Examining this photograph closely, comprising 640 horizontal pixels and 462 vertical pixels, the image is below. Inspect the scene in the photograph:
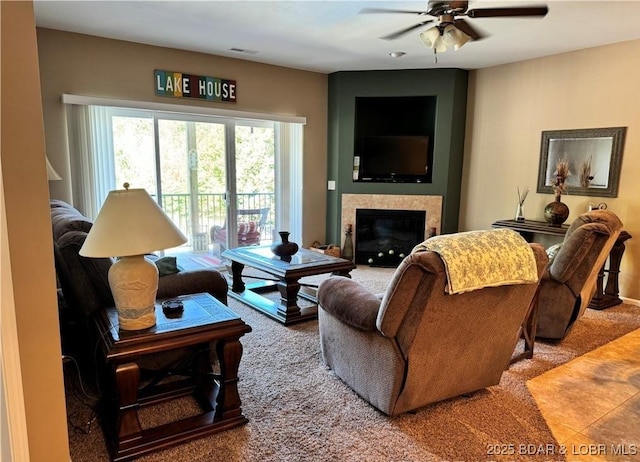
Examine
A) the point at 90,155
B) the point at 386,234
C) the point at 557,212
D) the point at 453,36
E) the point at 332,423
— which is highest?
the point at 453,36

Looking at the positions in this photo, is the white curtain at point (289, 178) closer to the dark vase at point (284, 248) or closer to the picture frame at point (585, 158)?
the dark vase at point (284, 248)

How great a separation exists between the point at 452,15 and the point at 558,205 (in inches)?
93.6

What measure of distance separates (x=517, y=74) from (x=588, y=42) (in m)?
0.91

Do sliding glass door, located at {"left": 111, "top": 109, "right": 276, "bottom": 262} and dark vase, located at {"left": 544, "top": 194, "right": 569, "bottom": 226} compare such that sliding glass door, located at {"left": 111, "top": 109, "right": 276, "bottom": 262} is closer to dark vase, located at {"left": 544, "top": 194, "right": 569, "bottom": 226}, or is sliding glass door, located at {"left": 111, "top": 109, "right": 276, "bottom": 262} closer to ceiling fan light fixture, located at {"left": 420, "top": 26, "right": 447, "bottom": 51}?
ceiling fan light fixture, located at {"left": 420, "top": 26, "right": 447, "bottom": 51}

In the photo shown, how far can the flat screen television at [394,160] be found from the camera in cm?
567

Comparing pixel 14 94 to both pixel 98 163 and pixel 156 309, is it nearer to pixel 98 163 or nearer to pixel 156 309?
pixel 156 309

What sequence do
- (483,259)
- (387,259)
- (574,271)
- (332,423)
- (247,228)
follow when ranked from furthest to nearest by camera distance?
(387,259)
(247,228)
(574,271)
(332,423)
(483,259)

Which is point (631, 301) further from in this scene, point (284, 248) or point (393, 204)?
point (284, 248)

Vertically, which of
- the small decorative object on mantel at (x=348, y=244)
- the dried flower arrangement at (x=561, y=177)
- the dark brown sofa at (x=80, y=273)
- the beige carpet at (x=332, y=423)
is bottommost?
the beige carpet at (x=332, y=423)

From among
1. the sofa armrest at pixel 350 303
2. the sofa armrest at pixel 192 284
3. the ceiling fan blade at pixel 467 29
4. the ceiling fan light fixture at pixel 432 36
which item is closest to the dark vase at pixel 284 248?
the sofa armrest at pixel 192 284

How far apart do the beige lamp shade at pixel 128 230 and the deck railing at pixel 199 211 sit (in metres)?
3.15

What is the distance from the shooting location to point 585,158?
14.6 ft

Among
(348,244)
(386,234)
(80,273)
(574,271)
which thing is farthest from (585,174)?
(80,273)

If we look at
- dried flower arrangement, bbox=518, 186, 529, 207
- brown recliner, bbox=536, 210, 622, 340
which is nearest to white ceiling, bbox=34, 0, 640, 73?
dried flower arrangement, bbox=518, 186, 529, 207
